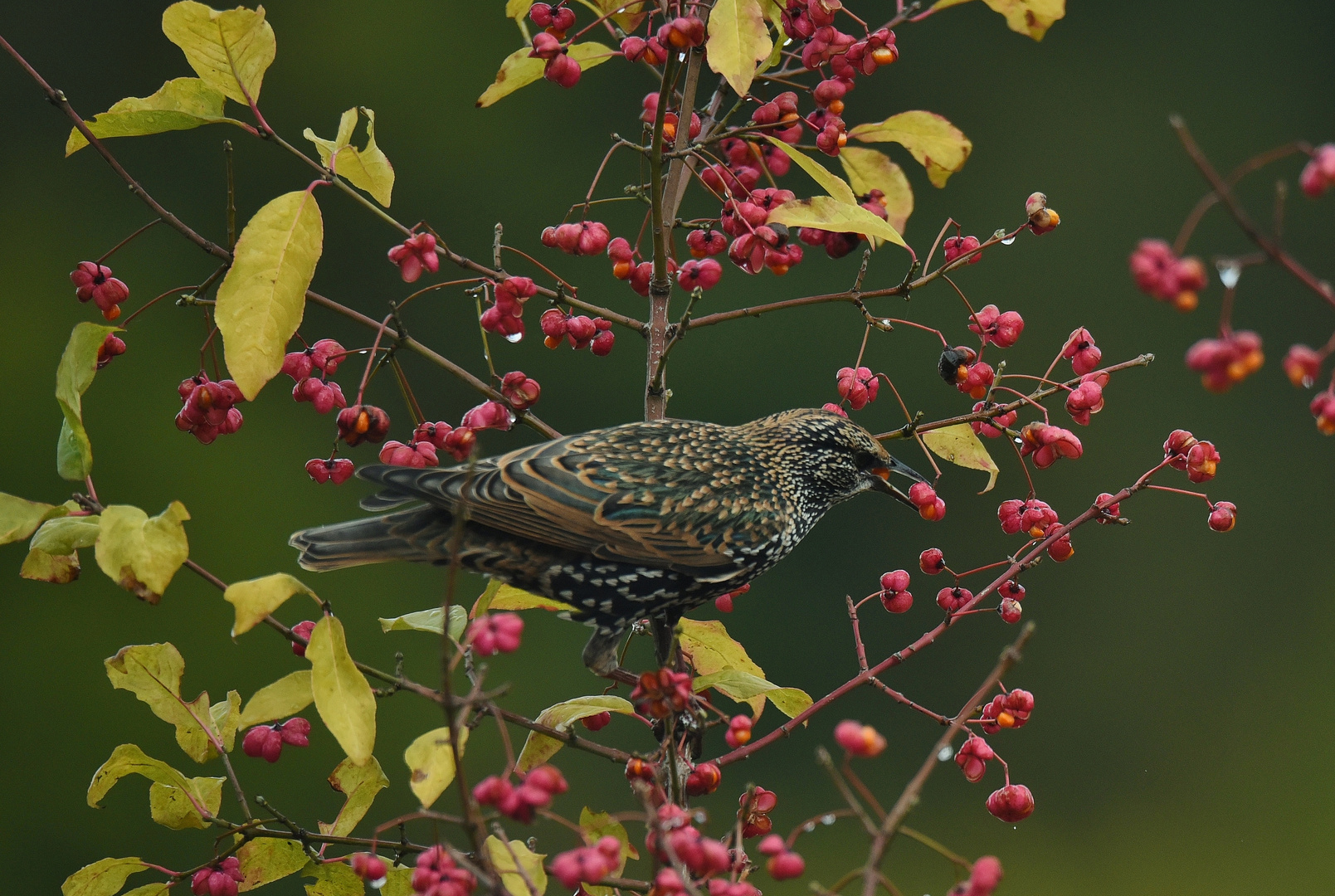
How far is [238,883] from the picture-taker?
2125 mm

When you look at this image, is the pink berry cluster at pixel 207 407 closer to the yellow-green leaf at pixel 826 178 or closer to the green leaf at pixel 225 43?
the green leaf at pixel 225 43

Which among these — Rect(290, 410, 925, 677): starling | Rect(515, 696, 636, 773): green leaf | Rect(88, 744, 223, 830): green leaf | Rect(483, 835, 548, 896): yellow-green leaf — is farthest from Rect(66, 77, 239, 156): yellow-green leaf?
Rect(483, 835, 548, 896): yellow-green leaf

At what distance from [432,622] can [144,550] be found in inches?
25.8

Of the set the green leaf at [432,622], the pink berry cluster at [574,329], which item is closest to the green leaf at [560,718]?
the green leaf at [432,622]

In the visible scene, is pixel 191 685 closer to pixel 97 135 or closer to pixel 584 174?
pixel 584 174

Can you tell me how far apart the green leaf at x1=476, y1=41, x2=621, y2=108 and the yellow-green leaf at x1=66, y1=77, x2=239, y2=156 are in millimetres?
Answer: 429

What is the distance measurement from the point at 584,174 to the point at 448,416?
2.03 metres

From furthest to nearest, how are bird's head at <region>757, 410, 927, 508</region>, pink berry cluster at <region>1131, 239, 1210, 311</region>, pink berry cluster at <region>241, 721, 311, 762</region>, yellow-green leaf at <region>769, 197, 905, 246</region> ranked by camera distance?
1. bird's head at <region>757, 410, 927, 508</region>
2. pink berry cluster at <region>241, 721, 311, 762</region>
3. yellow-green leaf at <region>769, 197, 905, 246</region>
4. pink berry cluster at <region>1131, 239, 1210, 311</region>

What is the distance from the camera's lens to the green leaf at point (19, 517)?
1875 millimetres

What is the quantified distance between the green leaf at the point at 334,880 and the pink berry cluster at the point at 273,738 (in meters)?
0.25

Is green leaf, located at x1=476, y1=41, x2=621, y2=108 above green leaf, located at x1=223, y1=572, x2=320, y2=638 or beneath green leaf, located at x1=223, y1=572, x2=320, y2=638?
above

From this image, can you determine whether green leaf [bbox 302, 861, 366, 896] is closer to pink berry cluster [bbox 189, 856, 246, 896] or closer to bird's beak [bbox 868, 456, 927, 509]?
pink berry cluster [bbox 189, 856, 246, 896]

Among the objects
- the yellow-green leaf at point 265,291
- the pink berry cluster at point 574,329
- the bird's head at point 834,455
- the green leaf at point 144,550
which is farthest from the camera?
the bird's head at point 834,455

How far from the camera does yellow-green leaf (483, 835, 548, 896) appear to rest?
1.75 m
